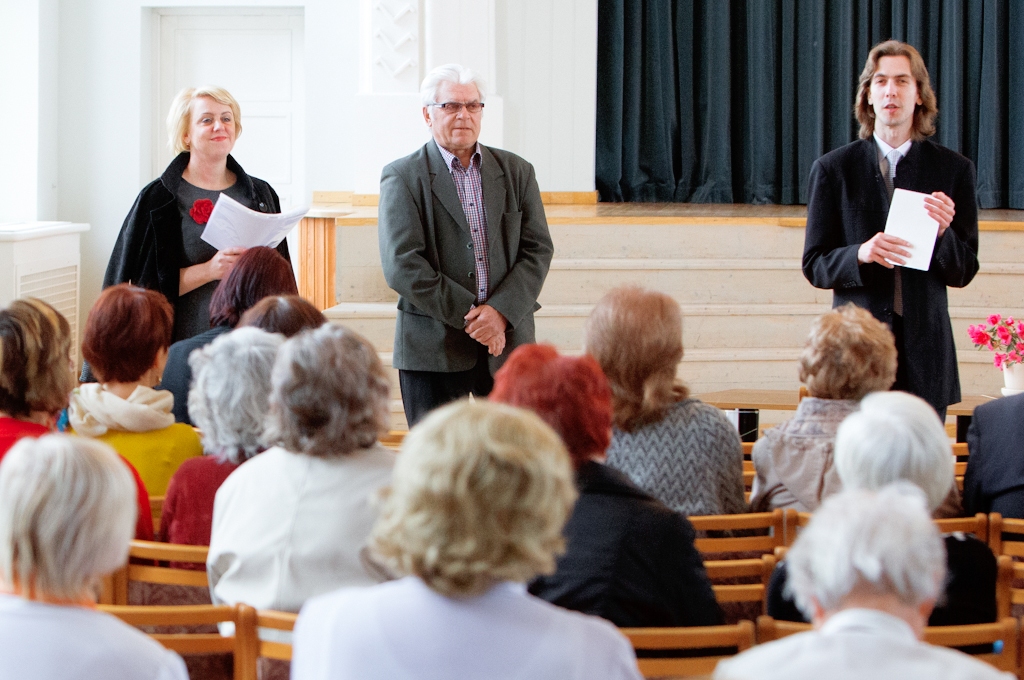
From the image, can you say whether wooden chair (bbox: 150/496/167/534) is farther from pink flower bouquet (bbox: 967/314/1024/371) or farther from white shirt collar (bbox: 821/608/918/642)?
pink flower bouquet (bbox: 967/314/1024/371)

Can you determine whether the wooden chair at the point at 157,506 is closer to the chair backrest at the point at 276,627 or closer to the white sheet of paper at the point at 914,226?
→ the chair backrest at the point at 276,627

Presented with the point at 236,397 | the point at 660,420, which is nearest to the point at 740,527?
the point at 660,420

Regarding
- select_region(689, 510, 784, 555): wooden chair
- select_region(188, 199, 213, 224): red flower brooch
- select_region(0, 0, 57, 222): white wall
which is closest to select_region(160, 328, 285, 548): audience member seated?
select_region(689, 510, 784, 555): wooden chair

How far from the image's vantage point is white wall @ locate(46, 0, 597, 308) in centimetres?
741

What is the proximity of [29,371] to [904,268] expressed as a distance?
102 inches

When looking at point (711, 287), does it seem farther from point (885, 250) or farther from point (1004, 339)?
point (885, 250)

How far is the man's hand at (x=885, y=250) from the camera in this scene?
345cm

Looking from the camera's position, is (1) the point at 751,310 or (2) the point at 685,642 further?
(1) the point at 751,310

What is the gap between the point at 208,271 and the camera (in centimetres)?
361

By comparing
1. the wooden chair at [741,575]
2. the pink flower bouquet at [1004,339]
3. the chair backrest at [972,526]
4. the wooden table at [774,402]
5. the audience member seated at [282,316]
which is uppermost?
the audience member seated at [282,316]

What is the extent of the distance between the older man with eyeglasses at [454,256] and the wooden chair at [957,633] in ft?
6.49

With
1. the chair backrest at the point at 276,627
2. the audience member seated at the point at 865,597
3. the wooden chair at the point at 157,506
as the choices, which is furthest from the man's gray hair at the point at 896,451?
the wooden chair at the point at 157,506

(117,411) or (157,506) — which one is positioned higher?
(117,411)

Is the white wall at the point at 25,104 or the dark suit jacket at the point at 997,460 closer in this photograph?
the dark suit jacket at the point at 997,460
